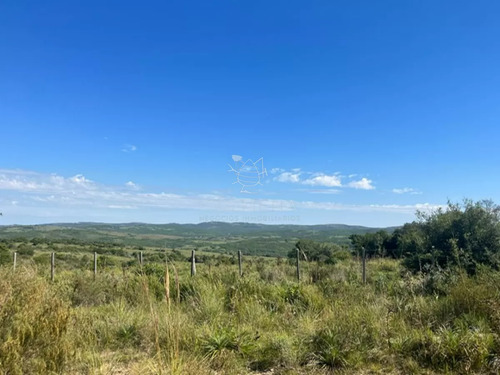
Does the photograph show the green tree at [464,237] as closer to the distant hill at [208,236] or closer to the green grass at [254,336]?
the green grass at [254,336]

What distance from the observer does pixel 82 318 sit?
5574mm

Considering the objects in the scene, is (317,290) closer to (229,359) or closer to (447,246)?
(229,359)

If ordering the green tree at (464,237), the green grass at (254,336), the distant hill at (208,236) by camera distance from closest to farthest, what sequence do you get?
the green grass at (254,336)
the green tree at (464,237)
the distant hill at (208,236)

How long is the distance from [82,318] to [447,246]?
12.3 m

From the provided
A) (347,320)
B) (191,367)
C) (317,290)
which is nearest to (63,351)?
(191,367)

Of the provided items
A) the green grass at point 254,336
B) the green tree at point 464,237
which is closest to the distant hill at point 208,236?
the green tree at point 464,237

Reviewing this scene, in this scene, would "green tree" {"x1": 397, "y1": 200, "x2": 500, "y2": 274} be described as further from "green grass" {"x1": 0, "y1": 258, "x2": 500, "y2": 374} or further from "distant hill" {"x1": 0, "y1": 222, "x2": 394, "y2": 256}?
"distant hill" {"x1": 0, "y1": 222, "x2": 394, "y2": 256}

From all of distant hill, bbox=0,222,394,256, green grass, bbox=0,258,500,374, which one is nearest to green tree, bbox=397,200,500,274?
green grass, bbox=0,258,500,374

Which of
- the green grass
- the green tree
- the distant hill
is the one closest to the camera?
the green grass

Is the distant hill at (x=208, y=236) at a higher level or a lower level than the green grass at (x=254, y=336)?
lower

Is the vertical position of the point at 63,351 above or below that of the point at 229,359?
above

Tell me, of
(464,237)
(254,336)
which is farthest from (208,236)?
(254,336)

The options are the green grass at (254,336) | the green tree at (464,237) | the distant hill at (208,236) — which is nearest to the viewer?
the green grass at (254,336)

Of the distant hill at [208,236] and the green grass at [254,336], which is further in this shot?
the distant hill at [208,236]
